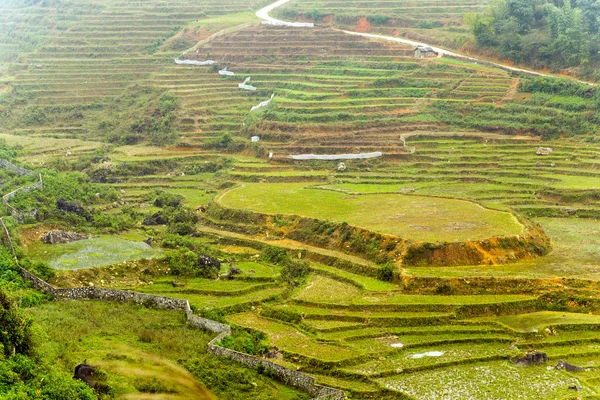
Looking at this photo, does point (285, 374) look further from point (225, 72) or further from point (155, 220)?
point (225, 72)

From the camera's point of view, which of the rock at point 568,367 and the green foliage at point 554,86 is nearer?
the rock at point 568,367

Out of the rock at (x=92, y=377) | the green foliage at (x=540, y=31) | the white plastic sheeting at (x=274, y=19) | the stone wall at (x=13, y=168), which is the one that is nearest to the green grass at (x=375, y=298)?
the rock at (x=92, y=377)

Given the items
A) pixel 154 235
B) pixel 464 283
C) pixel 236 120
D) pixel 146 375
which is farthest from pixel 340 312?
pixel 236 120

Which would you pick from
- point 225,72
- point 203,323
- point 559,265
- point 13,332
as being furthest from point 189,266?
point 225,72

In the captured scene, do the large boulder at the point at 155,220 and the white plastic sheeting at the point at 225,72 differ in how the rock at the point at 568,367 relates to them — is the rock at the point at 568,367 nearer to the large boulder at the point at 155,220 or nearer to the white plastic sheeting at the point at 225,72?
the large boulder at the point at 155,220

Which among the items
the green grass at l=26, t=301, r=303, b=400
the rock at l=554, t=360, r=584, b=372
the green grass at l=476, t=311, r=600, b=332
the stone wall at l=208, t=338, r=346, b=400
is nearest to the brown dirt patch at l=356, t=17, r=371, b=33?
the green grass at l=476, t=311, r=600, b=332

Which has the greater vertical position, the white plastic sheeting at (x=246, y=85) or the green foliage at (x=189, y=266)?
the white plastic sheeting at (x=246, y=85)
